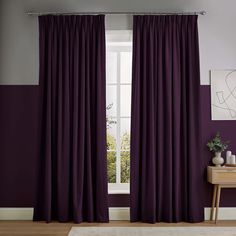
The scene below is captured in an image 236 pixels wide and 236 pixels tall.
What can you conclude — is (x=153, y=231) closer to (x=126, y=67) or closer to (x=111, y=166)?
(x=111, y=166)

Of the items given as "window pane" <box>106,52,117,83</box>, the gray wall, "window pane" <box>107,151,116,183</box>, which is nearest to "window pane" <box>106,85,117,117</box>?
"window pane" <box>106,52,117,83</box>

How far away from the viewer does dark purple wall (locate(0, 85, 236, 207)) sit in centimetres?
517

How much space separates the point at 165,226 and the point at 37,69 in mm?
2650

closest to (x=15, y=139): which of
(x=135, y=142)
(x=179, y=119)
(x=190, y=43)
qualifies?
(x=135, y=142)

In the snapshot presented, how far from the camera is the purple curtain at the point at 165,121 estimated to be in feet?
16.4

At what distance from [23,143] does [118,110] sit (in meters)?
1.38

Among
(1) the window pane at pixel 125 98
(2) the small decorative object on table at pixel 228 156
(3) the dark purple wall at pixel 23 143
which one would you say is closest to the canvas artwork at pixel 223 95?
(3) the dark purple wall at pixel 23 143

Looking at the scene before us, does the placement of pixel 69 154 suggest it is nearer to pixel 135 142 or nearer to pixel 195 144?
pixel 135 142

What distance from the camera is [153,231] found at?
4547 mm

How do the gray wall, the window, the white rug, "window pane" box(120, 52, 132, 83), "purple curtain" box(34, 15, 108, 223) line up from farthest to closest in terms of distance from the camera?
"window pane" box(120, 52, 132, 83) < the window < the gray wall < "purple curtain" box(34, 15, 108, 223) < the white rug

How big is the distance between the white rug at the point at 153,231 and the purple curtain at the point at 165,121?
1.04ft

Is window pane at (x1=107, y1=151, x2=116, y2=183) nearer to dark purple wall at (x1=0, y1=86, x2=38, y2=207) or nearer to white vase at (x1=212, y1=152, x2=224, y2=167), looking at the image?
dark purple wall at (x1=0, y1=86, x2=38, y2=207)

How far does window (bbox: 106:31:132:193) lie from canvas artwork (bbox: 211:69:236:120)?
118 centimetres

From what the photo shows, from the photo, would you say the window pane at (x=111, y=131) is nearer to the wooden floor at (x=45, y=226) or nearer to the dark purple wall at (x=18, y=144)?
the dark purple wall at (x=18, y=144)
